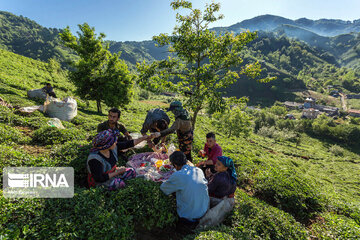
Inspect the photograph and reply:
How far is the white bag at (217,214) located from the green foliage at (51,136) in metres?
6.47

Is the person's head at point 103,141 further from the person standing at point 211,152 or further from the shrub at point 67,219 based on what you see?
the person standing at point 211,152

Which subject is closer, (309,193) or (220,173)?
(220,173)

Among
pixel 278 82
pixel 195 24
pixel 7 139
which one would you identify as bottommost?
pixel 7 139

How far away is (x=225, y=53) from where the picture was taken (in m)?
Answer: 8.03

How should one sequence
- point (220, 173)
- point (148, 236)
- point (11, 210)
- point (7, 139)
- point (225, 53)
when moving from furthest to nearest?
point (225, 53), point (7, 139), point (220, 173), point (148, 236), point (11, 210)

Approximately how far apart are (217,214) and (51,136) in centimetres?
735

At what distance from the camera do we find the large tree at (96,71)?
16641 millimetres

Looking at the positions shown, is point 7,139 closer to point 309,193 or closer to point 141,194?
point 141,194

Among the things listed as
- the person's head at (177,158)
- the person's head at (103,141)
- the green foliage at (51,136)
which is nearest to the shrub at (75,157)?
the green foliage at (51,136)

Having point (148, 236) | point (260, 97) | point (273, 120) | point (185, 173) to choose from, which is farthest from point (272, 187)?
point (260, 97)

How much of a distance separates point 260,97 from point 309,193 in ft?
497

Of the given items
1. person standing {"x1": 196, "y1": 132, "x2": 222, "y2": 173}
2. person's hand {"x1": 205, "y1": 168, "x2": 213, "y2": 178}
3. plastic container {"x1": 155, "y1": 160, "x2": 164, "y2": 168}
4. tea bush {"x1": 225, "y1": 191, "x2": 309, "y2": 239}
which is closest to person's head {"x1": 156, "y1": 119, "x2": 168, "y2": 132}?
plastic container {"x1": 155, "y1": 160, "x2": 164, "y2": 168}

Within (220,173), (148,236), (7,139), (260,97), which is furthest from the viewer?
(260,97)

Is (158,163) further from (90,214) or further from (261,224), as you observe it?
(261,224)
